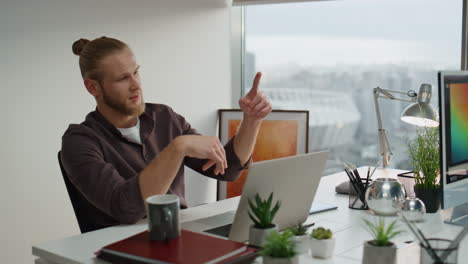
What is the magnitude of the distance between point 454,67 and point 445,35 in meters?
0.19

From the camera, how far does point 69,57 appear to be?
109 inches

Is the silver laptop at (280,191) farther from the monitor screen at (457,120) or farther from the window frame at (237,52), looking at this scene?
the window frame at (237,52)

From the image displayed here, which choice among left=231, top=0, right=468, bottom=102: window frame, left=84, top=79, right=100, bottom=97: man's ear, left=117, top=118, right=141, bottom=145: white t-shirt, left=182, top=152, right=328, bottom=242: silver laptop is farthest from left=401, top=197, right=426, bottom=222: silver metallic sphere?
left=231, top=0, right=468, bottom=102: window frame

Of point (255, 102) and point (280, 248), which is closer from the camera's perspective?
point (280, 248)

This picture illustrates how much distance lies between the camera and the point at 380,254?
4.01ft

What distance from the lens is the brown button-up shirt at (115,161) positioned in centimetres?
167

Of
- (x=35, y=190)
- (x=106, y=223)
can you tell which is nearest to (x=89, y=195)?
(x=106, y=223)

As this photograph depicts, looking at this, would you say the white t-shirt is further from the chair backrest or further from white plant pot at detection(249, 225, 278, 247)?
white plant pot at detection(249, 225, 278, 247)

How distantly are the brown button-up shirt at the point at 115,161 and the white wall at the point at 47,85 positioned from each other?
2.45ft

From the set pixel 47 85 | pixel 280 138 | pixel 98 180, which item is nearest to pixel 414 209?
pixel 98 180

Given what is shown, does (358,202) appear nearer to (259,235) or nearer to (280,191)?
(280,191)

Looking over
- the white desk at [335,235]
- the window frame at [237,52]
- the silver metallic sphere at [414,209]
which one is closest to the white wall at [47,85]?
the window frame at [237,52]

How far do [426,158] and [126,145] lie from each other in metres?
1.06

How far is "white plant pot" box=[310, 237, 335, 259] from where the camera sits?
1.37 metres
